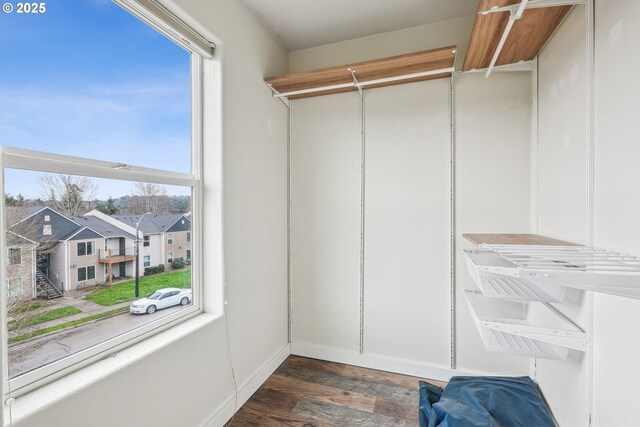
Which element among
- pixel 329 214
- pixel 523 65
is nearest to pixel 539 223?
pixel 523 65

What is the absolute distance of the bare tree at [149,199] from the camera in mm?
1412

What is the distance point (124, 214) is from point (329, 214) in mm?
1531

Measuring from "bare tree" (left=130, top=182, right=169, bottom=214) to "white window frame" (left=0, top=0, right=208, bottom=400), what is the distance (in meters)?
0.04

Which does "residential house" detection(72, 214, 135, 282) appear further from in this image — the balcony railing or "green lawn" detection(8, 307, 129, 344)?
"green lawn" detection(8, 307, 129, 344)

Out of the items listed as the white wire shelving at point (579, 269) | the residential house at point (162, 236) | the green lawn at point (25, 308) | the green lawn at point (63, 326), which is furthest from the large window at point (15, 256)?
the white wire shelving at point (579, 269)

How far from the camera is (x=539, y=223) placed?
1.84 meters

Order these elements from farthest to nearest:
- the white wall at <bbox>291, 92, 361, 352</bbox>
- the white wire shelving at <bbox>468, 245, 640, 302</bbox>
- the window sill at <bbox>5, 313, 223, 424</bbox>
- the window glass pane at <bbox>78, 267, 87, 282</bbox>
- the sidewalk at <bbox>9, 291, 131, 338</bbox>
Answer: the white wall at <bbox>291, 92, 361, 352</bbox> < the window glass pane at <bbox>78, 267, 87, 282</bbox> < the sidewalk at <bbox>9, 291, 131, 338</bbox> < the window sill at <bbox>5, 313, 223, 424</bbox> < the white wire shelving at <bbox>468, 245, 640, 302</bbox>

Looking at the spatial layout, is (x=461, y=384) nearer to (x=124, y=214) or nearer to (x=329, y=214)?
(x=329, y=214)

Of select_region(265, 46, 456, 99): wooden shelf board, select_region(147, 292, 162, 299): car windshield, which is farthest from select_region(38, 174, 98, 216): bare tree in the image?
select_region(265, 46, 456, 99): wooden shelf board

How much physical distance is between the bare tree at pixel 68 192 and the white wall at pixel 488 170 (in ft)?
7.38

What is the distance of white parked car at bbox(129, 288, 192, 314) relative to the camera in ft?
4.72

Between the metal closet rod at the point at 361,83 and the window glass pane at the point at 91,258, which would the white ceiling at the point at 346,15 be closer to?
the metal closet rod at the point at 361,83

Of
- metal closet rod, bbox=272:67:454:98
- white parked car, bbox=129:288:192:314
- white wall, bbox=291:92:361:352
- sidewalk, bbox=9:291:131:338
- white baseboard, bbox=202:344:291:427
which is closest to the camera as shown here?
sidewalk, bbox=9:291:131:338

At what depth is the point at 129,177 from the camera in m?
1.35
